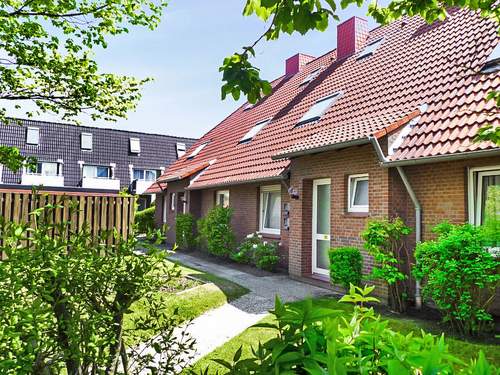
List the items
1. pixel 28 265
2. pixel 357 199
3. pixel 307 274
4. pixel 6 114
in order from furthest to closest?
1. pixel 307 274
2. pixel 357 199
3. pixel 6 114
4. pixel 28 265

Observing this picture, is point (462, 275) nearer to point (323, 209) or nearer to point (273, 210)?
point (323, 209)

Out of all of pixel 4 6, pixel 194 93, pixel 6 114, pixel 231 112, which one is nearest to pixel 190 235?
pixel 194 93

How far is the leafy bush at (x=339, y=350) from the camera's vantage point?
126 centimetres

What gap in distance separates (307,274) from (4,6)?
818cm

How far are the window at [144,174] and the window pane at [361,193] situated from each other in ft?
115

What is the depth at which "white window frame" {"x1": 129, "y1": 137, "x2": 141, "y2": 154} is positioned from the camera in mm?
40844

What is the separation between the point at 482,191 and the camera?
6.64 m

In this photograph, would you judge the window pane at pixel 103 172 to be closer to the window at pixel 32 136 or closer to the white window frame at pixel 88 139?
the white window frame at pixel 88 139

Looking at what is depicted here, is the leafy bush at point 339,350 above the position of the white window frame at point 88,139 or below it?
below

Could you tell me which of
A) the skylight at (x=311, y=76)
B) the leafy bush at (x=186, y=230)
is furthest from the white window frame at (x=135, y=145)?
the skylight at (x=311, y=76)

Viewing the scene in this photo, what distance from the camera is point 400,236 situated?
24.1 feet

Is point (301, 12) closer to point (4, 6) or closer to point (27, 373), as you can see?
point (27, 373)

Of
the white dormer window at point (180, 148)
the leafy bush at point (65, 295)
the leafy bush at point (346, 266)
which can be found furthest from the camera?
the white dormer window at point (180, 148)

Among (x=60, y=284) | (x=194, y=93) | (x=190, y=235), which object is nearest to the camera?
(x=60, y=284)
